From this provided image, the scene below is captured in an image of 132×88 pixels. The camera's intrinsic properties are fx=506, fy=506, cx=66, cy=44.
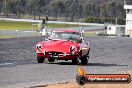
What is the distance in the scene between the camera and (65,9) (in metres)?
179

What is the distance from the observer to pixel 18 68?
58.4 feet

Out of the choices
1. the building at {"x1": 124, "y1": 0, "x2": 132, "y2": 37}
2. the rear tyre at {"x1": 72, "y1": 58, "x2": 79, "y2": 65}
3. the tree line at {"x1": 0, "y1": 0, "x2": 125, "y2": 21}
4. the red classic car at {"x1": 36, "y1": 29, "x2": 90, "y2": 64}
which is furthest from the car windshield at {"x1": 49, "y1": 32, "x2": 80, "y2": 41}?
the tree line at {"x1": 0, "y1": 0, "x2": 125, "y2": 21}

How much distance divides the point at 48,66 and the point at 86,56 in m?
2.28

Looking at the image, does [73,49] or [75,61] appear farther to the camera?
[75,61]

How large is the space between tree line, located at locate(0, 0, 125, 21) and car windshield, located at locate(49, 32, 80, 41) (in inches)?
5367

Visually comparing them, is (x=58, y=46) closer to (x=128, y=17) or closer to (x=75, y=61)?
(x=75, y=61)

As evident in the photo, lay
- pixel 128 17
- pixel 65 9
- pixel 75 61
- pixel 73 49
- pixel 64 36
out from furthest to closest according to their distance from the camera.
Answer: pixel 65 9 < pixel 128 17 < pixel 64 36 < pixel 75 61 < pixel 73 49

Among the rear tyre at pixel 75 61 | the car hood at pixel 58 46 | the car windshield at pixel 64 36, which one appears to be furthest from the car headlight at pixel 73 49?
the car windshield at pixel 64 36

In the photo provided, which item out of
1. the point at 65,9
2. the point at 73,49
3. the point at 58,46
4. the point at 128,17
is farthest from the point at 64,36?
the point at 65,9

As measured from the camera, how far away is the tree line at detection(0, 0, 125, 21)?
166500mm

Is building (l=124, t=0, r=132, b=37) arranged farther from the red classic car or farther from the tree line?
the red classic car

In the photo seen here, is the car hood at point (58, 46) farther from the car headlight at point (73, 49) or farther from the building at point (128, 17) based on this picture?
the building at point (128, 17)

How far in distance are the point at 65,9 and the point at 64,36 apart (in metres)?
159

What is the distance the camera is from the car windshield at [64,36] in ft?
67.9
